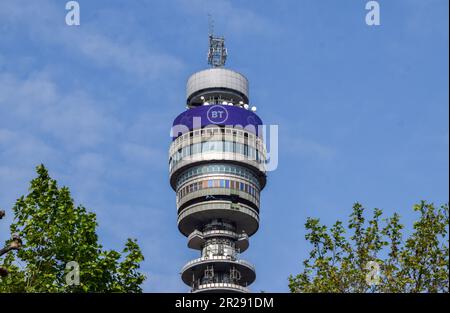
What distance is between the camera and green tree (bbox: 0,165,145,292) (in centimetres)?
5153

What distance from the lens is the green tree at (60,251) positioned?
5153 cm

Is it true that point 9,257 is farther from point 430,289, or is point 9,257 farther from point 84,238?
point 430,289

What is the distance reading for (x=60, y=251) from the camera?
5231 centimetres

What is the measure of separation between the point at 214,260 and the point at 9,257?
5758 inches

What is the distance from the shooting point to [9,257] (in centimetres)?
5478

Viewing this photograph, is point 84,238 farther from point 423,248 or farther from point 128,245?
point 423,248
